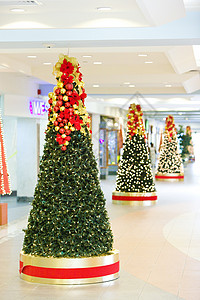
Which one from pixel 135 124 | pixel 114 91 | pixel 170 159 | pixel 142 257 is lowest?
pixel 142 257

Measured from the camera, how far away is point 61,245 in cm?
657

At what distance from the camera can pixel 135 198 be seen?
14758 millimetres

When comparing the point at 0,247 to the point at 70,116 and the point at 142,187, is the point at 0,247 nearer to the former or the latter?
the point at 70,116

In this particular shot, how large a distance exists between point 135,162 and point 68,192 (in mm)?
8114

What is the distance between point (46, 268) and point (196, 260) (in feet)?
7.97

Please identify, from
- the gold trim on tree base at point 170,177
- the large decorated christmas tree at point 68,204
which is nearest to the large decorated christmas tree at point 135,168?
the large decorated christmas tree at point 68,204

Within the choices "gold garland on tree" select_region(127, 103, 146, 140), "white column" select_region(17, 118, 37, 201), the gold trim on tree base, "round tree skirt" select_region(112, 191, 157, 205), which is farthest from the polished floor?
the gold trim on tree base

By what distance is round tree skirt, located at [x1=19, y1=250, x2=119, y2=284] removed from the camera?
21.5ft

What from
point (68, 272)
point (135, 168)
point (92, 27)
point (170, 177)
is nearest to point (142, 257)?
point (68, 272)

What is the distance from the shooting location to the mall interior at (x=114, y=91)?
6797mm

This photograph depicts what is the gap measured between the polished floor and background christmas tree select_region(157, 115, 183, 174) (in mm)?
8634

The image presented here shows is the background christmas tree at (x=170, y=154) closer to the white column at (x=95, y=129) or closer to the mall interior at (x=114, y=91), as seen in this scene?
the white column at (x=95, y=129)

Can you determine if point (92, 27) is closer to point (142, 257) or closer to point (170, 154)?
point (142, 257)

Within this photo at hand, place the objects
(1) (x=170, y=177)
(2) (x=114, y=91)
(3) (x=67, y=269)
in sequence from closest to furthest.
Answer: (3) (x=67, y=269)
(2) (x=114, y=91)
(1) (x=170, y=177)
